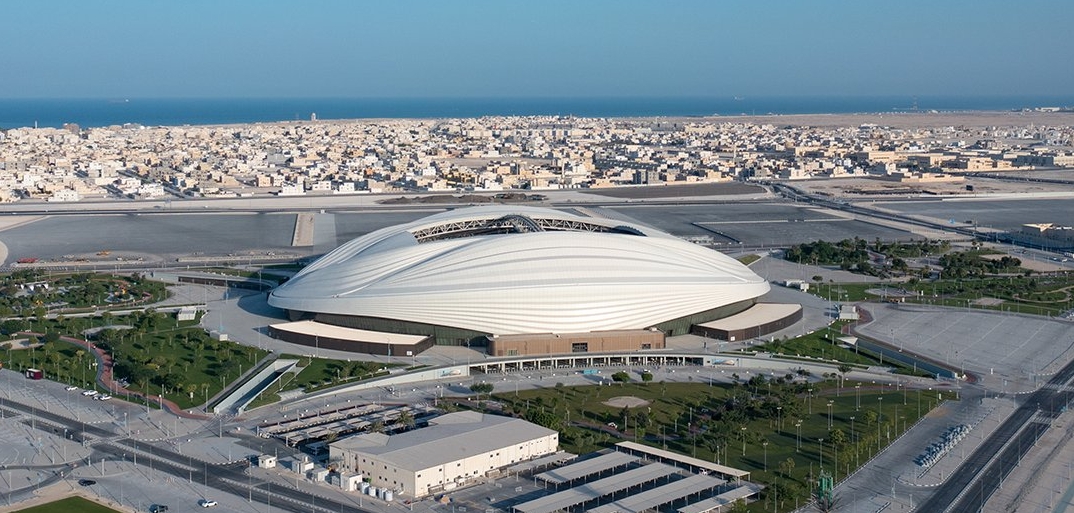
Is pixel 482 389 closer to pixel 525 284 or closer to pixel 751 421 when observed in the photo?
pixel 525 284

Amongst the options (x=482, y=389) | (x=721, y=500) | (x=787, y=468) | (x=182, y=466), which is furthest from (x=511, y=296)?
(x=721, y=500)

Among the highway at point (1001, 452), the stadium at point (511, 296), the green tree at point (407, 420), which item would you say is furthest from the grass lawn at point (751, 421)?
the stadium at point (511, 296)

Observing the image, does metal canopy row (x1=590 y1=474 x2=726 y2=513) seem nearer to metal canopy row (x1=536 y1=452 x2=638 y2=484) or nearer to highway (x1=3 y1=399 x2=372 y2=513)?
metal canopy row (x1=536 y1=452 x2=638 y2=484)

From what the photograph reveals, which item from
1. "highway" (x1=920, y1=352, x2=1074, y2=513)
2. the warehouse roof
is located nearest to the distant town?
"highway" (x1=920, y1=352, x2=1074, y2=513)

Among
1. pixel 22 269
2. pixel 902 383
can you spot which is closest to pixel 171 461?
pixel 902 383

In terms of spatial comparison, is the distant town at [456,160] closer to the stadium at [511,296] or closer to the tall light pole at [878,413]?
the stadium at [511,296]

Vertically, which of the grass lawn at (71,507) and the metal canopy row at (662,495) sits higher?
the metal canopy row at (662,495)

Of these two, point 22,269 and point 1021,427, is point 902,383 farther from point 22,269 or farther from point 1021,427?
point 22,269
